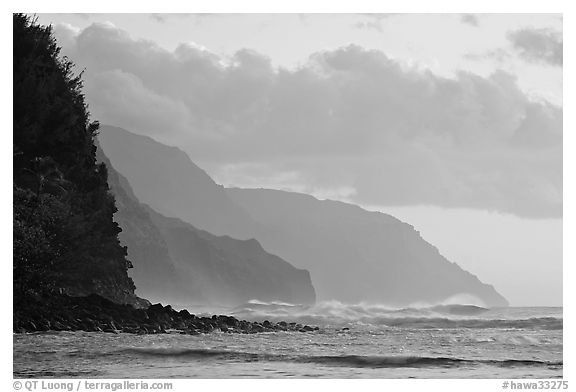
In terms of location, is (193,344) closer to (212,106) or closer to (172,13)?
(212,106)

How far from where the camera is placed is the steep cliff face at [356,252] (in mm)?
29203

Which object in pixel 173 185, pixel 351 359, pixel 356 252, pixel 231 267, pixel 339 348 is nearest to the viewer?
pixel 351 359

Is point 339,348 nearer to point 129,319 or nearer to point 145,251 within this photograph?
point 129,319

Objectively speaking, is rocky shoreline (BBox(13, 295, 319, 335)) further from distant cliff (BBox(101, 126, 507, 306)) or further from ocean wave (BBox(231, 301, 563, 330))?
distant cliff (BBox(101, 126, 507, 306))

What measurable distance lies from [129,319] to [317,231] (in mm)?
7286

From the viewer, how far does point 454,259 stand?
95.2ft

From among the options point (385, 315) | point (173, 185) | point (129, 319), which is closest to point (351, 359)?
point (385, 315)

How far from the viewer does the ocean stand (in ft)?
80.2

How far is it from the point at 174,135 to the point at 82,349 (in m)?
6.65

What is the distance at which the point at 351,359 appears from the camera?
26.0m

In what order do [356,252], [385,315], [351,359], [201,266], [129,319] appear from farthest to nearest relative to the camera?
[129,319], [385,315], [201,266], [356,252], [351,359]

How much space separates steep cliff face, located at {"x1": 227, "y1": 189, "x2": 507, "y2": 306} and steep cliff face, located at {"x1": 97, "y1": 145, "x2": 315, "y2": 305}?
639mm
